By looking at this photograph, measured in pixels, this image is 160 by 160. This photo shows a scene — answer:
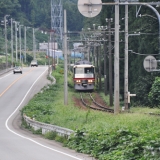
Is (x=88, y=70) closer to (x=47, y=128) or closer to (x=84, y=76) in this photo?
A: (x=84, y=76)

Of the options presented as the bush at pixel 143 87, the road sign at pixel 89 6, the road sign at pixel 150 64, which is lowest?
the bush at pixel 143 87

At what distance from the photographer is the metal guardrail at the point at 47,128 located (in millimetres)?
25241

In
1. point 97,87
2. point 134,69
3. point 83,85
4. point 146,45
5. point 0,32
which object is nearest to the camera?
point 146,45

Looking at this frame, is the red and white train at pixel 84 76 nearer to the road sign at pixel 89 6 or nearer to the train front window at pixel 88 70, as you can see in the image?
the train front window at pixel 88 70

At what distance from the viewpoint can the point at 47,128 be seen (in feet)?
95.6

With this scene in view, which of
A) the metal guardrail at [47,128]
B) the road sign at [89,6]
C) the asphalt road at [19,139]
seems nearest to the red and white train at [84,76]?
the asphalt road at [19,139]

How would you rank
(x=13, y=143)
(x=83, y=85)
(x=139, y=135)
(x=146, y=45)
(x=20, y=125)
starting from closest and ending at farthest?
(x=139, y=135) → (x=13, y=143) → (x=20, y=125) → (x=146, y=45) → (x=83, y=85)

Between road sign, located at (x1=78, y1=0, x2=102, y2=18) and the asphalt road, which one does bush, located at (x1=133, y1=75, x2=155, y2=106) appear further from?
road sign, located at (x1=78, y1=0, x2=102, y2=18)

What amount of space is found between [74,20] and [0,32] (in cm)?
3039

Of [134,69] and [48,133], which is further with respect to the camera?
[134,69]

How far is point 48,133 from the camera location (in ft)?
92.8

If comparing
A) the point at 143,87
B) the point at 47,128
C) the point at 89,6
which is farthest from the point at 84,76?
the point at 89,6

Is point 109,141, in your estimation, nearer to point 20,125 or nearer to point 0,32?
point 20,125

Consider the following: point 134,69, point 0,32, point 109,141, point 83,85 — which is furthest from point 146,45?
point 0,32
